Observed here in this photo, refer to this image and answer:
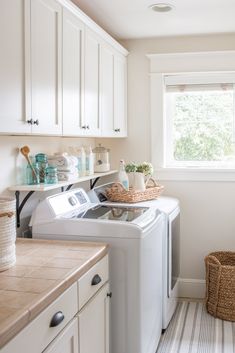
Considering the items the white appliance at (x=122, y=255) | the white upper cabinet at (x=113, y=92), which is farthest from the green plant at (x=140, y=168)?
the white appliance at (x=122, y=255)

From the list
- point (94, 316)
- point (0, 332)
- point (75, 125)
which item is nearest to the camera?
point (0, 332)

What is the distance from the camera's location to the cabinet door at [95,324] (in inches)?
70.4

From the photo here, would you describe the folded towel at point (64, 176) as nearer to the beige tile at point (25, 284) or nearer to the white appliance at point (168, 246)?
the white appliance at point (168, 246)

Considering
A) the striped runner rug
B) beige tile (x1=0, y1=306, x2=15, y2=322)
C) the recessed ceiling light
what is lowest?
the striped runner rug

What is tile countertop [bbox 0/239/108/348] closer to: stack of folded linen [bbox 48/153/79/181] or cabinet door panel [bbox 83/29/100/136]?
stack of folded linen [bbox 48/153/79/181]

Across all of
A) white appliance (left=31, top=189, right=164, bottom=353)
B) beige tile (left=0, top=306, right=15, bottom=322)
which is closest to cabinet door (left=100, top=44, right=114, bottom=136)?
white appliance (left=31, top=189, right=164, bottom=353)

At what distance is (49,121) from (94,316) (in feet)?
3.16

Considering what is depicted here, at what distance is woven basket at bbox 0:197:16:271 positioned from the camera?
Result: 1.72m

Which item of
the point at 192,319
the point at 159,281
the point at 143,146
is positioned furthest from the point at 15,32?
the point at 192,319

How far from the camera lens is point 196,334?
3061 mm

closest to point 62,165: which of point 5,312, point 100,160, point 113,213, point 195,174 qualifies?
point 113,213

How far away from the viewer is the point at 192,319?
330 centimetres

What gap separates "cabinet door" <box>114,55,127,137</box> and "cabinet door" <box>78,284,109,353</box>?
163 cm

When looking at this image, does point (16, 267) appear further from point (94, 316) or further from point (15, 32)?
point (15, 32)
